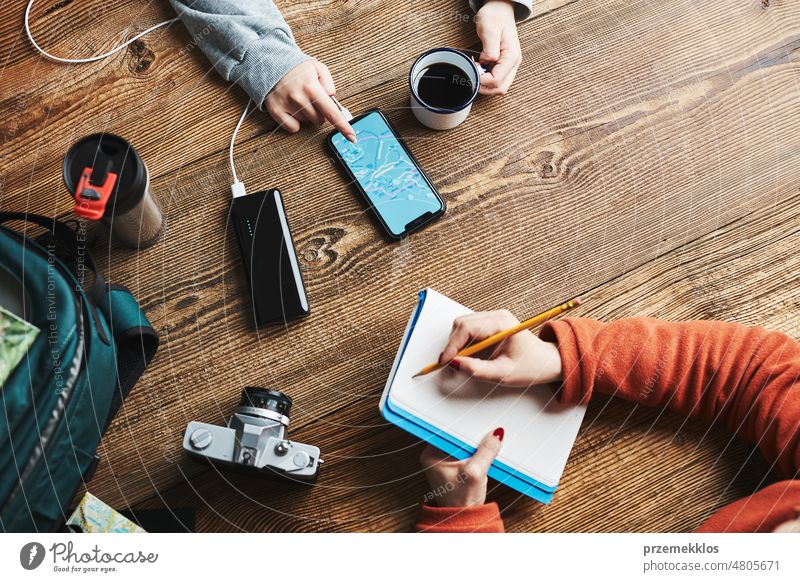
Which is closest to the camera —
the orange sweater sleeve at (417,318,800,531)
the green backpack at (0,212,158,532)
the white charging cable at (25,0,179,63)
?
the green backpack at (0,212,158,532)

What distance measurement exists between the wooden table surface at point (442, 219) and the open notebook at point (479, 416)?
0.04m

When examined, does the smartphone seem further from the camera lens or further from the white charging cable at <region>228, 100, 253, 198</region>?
the camera lens

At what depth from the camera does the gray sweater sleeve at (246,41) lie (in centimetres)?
69

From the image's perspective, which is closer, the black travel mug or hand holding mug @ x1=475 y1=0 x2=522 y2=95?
the black travel mug

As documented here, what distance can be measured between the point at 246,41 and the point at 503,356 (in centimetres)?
50

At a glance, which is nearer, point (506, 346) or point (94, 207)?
point (94, 207)

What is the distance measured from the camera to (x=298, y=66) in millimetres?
690

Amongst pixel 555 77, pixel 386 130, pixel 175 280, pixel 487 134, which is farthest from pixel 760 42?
pixel 175 280

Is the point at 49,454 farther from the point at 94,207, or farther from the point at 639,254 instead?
the point at 639,254

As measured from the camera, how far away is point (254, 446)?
57cm

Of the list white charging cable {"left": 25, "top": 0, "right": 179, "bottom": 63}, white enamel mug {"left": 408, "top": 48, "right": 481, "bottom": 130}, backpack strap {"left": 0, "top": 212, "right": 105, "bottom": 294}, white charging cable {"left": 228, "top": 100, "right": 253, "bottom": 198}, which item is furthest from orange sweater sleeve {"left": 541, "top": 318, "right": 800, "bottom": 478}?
white charging cable {"left": 25, "top": 0, "right": 179, "bottom": 63}

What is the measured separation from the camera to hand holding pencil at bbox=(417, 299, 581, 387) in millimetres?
610

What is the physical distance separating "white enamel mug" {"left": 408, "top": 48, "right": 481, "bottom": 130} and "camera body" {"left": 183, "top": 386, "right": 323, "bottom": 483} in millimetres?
396
